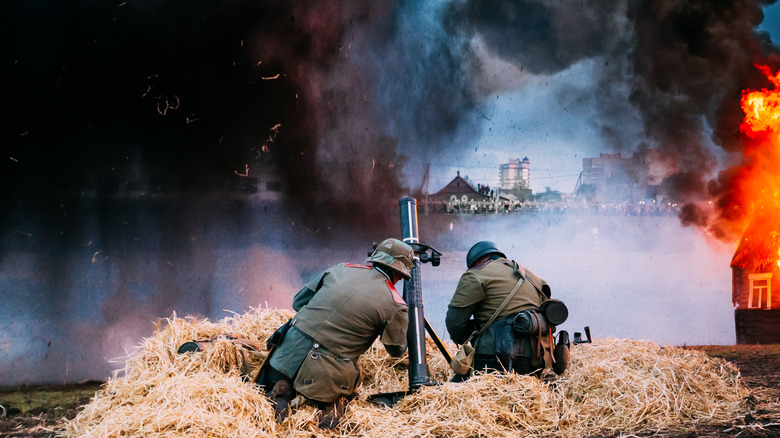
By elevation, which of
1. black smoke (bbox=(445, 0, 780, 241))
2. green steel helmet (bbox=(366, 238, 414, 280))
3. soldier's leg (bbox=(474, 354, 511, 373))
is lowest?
soldier's leg (bbox=(474, 354, 511, 373))

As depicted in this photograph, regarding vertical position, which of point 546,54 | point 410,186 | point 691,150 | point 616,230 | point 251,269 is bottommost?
point 251,269

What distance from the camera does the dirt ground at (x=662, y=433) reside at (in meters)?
4.61

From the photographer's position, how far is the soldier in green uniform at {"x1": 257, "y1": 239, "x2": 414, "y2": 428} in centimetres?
449

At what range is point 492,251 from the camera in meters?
5.89

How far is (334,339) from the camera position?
15.0 ft

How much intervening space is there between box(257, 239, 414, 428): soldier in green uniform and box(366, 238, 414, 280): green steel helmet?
0.02 metres

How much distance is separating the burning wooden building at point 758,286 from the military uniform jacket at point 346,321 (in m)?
9.35

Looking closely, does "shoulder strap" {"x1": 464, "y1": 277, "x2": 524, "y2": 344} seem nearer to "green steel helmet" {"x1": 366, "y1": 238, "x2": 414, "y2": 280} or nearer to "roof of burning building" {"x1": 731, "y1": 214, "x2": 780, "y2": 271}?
"green steel helmet" {"x1": 366, "y1": 238, "x2": 414, "y2": 280}

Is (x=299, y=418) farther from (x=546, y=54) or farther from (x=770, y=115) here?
(x=770, y=115)

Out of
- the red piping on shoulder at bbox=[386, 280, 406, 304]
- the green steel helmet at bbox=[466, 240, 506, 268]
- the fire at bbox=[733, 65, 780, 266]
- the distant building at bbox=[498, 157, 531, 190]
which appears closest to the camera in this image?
the red piping on shoulder at bbox=[386, 280, 406, 304]

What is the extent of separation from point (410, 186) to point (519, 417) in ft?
22.3

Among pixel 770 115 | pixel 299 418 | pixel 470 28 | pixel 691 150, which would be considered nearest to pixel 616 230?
pixel 691 150

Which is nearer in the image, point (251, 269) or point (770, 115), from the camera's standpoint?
point (251, 269)

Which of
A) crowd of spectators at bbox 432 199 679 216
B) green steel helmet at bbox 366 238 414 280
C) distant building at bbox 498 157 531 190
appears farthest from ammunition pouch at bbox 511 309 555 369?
distant building at bbox 498 157 531 190
